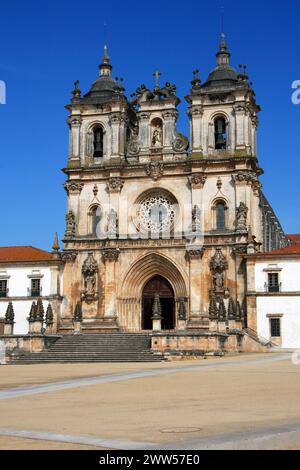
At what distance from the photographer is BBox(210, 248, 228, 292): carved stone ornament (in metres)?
51.0

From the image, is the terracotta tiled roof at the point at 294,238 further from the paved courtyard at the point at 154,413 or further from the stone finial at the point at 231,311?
the paved courtyard at the point at 154,413

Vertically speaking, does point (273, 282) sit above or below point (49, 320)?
above

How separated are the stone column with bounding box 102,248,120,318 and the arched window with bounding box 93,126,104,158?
865 centimetres

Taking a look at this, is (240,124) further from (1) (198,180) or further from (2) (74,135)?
(2) (74,135)

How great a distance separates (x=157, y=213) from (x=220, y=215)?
16.4 ft

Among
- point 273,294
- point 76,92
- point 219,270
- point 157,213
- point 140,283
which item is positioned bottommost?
point 273,294

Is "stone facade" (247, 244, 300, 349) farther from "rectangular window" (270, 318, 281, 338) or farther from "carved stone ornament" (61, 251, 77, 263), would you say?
"carved stone ornament" (61, 251, 77, 263)

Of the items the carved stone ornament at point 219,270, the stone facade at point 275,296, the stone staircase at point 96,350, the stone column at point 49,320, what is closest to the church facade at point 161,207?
the carved stone ornament at point 219,270

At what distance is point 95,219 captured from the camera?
55.8 m

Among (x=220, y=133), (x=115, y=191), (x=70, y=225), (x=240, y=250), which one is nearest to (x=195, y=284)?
(x=240, y=250)

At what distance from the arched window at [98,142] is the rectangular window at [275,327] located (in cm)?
1915

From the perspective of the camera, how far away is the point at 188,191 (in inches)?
2124

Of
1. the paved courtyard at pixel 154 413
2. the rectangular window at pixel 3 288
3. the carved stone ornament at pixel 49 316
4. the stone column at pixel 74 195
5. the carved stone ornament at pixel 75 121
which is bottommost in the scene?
the paved courtyard at pixel 154 413

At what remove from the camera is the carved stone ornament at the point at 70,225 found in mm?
54906
